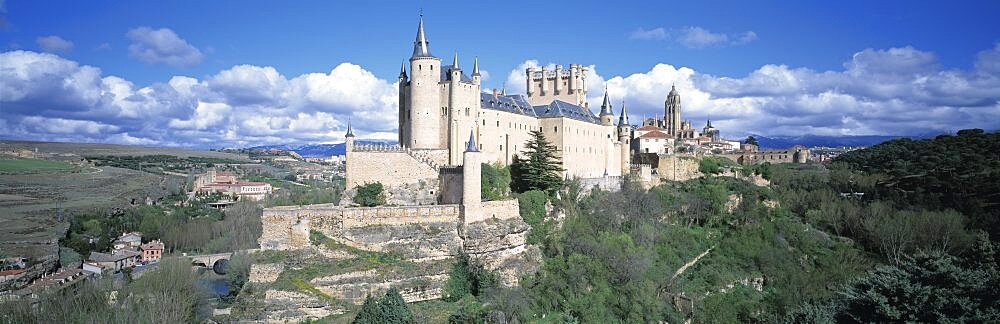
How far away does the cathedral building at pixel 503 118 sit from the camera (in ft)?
119

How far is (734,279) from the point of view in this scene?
37281mm

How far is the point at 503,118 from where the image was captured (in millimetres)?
40719

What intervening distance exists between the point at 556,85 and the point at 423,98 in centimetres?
1779

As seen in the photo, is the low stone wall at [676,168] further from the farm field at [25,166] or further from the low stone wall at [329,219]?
Answer: the farm field at [25,166]

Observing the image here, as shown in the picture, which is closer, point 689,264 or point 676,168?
point 689,264

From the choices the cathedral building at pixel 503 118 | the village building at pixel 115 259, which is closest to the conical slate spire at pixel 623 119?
the cathedral building at pixel 503 118

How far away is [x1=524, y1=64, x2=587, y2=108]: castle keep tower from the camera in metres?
51.3

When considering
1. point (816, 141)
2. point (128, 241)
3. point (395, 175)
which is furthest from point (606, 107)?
point (816, 141)

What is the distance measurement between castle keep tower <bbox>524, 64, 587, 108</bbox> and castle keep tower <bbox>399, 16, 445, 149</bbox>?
52.6ft

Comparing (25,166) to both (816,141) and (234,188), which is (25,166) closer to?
(234,188)

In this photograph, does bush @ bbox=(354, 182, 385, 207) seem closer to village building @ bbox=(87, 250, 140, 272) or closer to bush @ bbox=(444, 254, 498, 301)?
bush @ bbox=(444, 254, 498, 301)

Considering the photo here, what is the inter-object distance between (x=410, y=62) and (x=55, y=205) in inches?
1811

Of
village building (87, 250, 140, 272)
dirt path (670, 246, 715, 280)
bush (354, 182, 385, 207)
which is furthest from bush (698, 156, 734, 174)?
village building (87, 250, 140, 272)

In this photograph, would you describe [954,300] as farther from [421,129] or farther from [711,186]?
[711,186]
